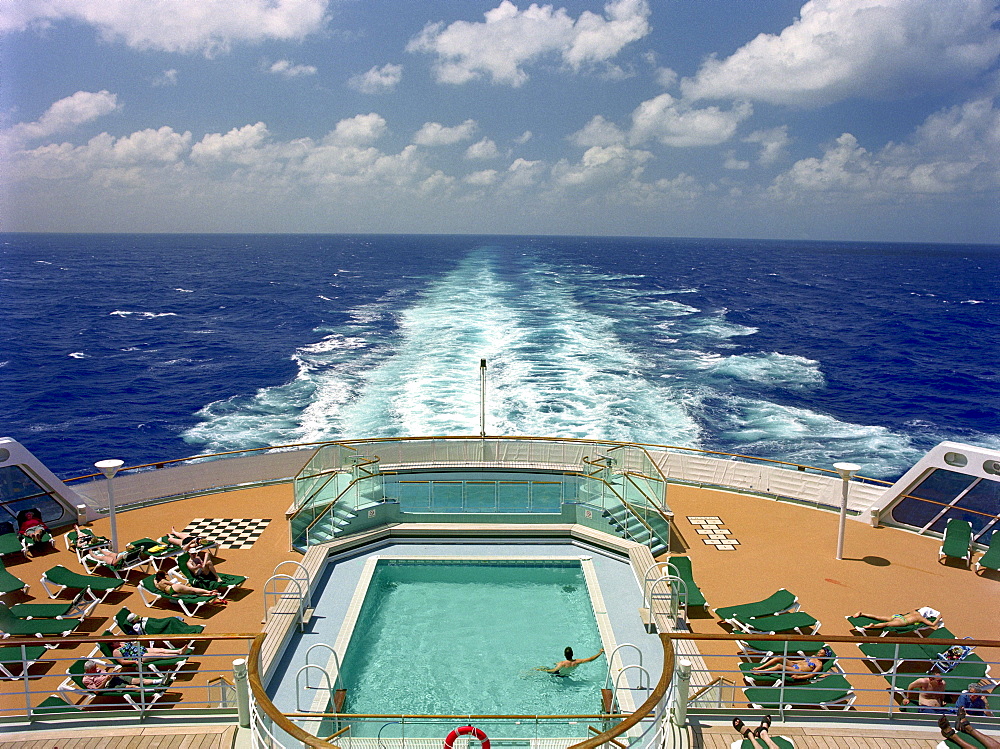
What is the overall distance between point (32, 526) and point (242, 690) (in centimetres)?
896

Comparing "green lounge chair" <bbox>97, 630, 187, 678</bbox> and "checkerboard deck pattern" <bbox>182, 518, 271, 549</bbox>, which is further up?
"green lounge chair" <bbox>97, 630, 187, 678</bbox>

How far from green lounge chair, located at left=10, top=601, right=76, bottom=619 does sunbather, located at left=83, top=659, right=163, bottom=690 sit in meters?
2.12

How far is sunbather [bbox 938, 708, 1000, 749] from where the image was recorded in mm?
7203

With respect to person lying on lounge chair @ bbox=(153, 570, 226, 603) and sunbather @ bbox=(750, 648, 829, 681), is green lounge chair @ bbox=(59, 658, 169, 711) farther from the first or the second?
sunbather @ bbox=(750, 648, 829, 681)

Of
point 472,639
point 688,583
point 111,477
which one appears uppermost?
point 111,477

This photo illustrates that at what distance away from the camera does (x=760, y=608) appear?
35.3 feet

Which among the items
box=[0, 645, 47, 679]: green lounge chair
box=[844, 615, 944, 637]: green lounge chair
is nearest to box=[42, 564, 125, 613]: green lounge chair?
box=[0, 645, 47, 679]: green lounge chair

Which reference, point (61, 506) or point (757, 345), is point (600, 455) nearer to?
point (61, 506)

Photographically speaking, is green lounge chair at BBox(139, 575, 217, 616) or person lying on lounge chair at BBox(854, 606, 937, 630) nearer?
person lying on lounge chair at BBox(854, 606, 937, 630)

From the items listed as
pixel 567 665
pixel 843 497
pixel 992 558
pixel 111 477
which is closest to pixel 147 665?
pixel 111 477

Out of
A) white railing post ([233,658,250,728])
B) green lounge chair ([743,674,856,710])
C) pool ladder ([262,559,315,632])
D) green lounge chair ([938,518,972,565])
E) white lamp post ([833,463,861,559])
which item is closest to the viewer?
white railing post ([233,658,250,728])

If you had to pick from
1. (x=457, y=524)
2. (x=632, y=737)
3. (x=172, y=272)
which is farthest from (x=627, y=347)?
(x=172, y=272)

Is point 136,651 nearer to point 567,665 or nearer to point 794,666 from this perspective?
point 567,665

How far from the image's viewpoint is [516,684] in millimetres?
9523
